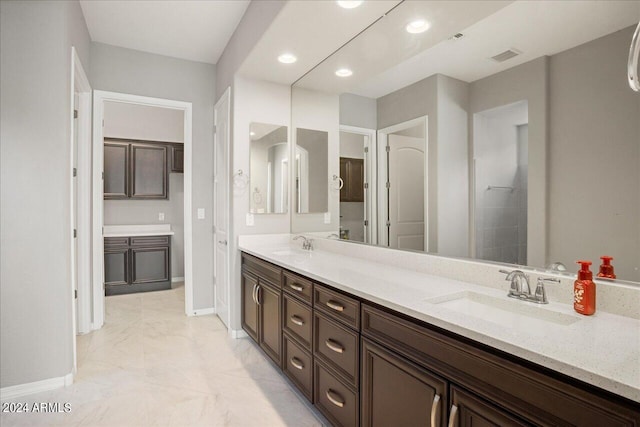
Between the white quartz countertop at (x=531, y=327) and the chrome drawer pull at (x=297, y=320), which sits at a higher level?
the white quartz countertop at (x=531, y=327)

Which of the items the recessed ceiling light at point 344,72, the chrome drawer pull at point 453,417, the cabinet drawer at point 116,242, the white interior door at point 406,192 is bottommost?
the chrome drawer pull at point 453,417

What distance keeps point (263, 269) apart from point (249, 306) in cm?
52

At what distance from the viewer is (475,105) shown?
169cm

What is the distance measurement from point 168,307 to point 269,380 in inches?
88.2

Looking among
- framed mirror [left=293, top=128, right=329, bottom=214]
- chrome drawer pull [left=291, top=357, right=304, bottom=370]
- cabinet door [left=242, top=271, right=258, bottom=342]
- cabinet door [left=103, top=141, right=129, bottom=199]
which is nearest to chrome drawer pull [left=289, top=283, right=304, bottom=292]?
chrome drawer pull [left=291, top=357, right=304, bottom=370]

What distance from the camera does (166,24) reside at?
3029 mm

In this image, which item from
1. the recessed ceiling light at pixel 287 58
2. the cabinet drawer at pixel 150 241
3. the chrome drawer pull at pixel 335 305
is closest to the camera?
the chrome drawer pull at pixel 335 305

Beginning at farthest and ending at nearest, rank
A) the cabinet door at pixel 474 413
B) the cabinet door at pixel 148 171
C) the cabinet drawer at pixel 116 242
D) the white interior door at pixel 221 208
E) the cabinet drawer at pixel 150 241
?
1. the cabinet door at pixel 148 171
2. the cabinet drawer at pixel 150 241
3. the cabinet drawer at pixel 116 242
4. the white interior door at pixel 221 208
5. the cabinet door at pixel 474 413

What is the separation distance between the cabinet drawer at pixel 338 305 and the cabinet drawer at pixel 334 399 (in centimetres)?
31

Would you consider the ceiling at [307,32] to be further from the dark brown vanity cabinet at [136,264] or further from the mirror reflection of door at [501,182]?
the dark brown vanity cabinet at [136,264]

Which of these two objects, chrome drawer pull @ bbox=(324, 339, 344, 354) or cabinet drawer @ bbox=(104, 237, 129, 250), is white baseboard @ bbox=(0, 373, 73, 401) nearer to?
chrome drawer pull @ bbox=(324, 339, 344, 354)

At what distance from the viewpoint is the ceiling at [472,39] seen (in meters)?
1.28

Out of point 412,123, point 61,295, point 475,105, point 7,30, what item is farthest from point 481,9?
point 61,295

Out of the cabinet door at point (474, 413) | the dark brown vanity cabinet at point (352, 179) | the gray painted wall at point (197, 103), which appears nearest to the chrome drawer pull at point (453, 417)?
the cabinet door at point (474, 413)
